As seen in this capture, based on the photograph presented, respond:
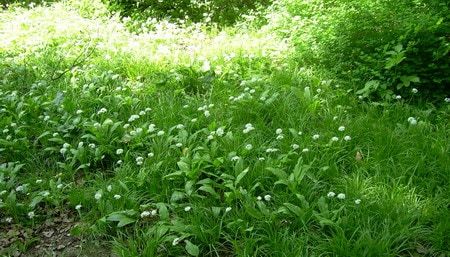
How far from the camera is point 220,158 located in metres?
3.98

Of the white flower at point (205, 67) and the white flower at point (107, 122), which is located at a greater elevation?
the white flower at point (107, 122)

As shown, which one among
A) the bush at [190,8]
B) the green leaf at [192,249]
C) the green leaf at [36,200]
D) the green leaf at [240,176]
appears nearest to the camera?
the green leaf at [192,249]

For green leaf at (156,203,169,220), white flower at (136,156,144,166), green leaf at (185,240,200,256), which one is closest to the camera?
green leaf at (185,240,200,256)

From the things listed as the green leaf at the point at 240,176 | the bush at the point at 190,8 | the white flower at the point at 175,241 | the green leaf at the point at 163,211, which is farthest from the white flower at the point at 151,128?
the bush at the point at 190,8

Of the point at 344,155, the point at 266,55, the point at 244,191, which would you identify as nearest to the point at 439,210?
the point at 344,155

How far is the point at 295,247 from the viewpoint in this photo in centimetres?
323

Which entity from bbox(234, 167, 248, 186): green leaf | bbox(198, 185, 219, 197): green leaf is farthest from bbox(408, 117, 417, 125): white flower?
bbox(198, 185, 219, 197): green leaf

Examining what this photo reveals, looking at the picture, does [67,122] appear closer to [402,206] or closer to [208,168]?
[208,168]

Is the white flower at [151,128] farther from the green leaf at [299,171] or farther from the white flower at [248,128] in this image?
the green leaf at [299,171]

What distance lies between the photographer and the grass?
3404 millimetres

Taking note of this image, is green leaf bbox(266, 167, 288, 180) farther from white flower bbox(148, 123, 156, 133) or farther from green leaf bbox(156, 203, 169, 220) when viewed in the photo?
white flower bbox(148, 123, 156, 133)

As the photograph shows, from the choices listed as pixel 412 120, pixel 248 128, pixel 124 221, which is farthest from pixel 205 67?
pixel 124 221

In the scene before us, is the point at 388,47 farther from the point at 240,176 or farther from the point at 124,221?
the point at 124,221

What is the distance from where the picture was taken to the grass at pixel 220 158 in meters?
3.40
